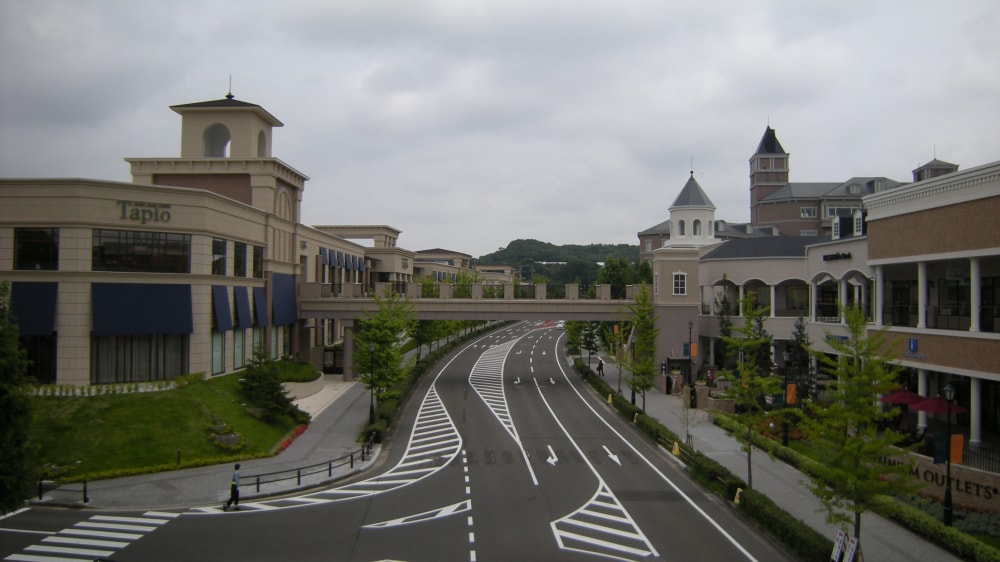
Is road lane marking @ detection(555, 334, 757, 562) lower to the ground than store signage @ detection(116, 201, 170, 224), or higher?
lower

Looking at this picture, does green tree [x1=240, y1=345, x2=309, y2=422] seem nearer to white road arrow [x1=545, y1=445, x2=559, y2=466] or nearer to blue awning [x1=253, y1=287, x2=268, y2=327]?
blue awning [x1=253, y1=287, x2=268, y2=327]

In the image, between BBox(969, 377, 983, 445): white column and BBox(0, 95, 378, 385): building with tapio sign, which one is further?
BBox(0, 95, 378, 385): building with tapio sign

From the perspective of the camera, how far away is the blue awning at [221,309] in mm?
35688

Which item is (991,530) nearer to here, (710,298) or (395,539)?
(395,539)

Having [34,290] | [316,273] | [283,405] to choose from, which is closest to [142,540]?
[283,405]

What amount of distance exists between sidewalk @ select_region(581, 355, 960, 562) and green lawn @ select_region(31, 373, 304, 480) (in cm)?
1995

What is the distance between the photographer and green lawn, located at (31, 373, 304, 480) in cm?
2558

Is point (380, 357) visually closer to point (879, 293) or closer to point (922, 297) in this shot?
point (879, 293)

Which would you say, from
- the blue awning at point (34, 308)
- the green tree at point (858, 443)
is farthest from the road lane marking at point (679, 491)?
the blue awning at point (34, 308)

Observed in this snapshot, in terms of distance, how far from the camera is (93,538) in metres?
19.0

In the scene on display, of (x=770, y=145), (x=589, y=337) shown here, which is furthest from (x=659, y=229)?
(x=589, y=337)

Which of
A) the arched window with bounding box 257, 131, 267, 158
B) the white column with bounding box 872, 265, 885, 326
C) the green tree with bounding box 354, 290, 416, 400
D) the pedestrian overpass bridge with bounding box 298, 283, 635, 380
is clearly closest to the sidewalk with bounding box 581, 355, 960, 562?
the white column with bounding box 872, 265, 885, 326

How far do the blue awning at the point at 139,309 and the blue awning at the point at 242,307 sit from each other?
4467mm

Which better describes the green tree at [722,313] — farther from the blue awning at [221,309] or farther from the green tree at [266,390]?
the blue awning at [221,309]
